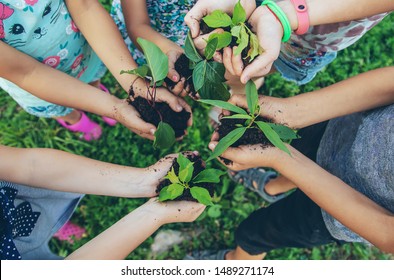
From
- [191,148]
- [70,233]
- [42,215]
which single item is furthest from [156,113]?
[70,233]

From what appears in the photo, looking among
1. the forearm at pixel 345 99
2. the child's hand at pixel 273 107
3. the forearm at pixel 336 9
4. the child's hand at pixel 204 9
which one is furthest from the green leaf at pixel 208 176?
the forearm at pixel 336 9

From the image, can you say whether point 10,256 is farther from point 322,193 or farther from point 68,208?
point 322,193

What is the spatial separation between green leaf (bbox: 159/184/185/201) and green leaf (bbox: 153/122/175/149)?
0.55 ft

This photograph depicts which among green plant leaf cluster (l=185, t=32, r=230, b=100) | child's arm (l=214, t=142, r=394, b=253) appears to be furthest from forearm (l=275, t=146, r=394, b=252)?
green plant leaf cluster (l=185, t=32, r=230, b=100)

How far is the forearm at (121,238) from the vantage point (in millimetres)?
1250

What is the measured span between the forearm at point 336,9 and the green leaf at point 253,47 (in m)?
0.18

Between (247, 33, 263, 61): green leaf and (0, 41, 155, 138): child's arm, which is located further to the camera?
(0, 41, 155, 138): child's arm

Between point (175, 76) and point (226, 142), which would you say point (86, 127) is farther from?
point (226, 142)

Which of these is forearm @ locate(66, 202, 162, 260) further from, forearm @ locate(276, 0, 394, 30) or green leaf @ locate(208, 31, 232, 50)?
forearm @ locate(276, 0, 394, 30)

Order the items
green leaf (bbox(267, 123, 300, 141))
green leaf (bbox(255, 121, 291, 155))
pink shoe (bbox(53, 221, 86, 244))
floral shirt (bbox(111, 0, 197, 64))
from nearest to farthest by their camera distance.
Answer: green leaf (bbox(255, 121, 291, 155))
green leaf (bbox(267, 123, 300, 141))
floral shirt (bbox(111, 0, 197, 64))
pink shoe (bbox(53, 221, 86, 244))

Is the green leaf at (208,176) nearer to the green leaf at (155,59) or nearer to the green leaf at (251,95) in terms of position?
the green leaf at (251,95)

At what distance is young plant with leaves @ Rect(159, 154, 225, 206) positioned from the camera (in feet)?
4.07

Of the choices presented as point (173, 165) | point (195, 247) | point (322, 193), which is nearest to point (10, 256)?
point (173, 165)

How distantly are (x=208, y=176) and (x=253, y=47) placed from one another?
1.49 feet
